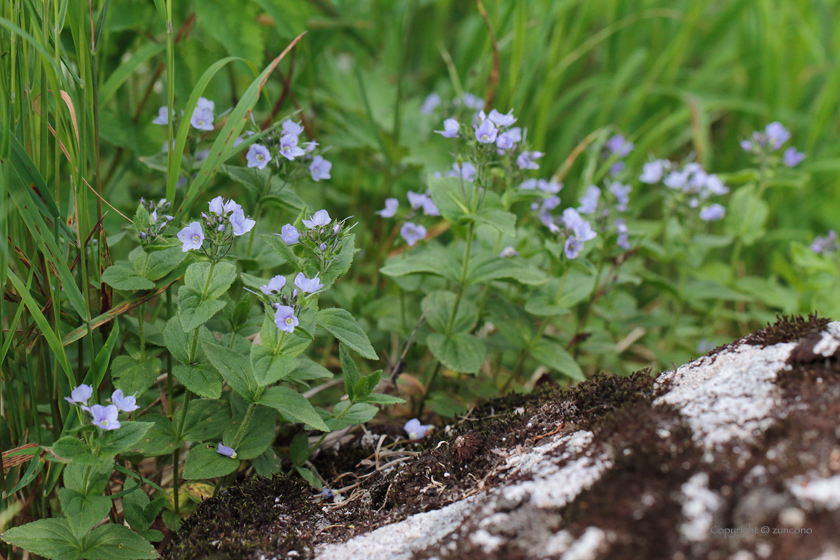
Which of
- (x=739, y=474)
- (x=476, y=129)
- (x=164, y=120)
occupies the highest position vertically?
(x=164, y=120)

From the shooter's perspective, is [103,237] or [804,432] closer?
[804,432]

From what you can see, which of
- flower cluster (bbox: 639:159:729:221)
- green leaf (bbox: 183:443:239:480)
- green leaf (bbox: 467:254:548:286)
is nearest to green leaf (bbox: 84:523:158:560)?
green leaf (bbox: 183:443:239:480)

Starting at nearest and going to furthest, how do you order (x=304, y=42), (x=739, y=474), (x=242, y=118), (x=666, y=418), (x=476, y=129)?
(x=739, y=474) → (x=666, y=418) → (x=242, y=118) → (x=476, y=129) → (x=304, y=42)

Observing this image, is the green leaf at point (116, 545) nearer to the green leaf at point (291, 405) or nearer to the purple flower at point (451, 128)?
the green leaf at point (291, 405)

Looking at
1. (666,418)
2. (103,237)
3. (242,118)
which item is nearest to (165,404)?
(103,237)

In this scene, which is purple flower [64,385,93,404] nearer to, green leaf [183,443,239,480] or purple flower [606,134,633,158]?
green leaf [183,443,239,480]

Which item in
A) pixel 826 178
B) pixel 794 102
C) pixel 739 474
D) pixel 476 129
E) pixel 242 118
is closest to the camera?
pixel 739 474

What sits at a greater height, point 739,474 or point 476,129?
point 476,129

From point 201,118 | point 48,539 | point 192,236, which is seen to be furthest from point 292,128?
point 48,539

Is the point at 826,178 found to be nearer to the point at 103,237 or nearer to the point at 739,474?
the point at 739,474
